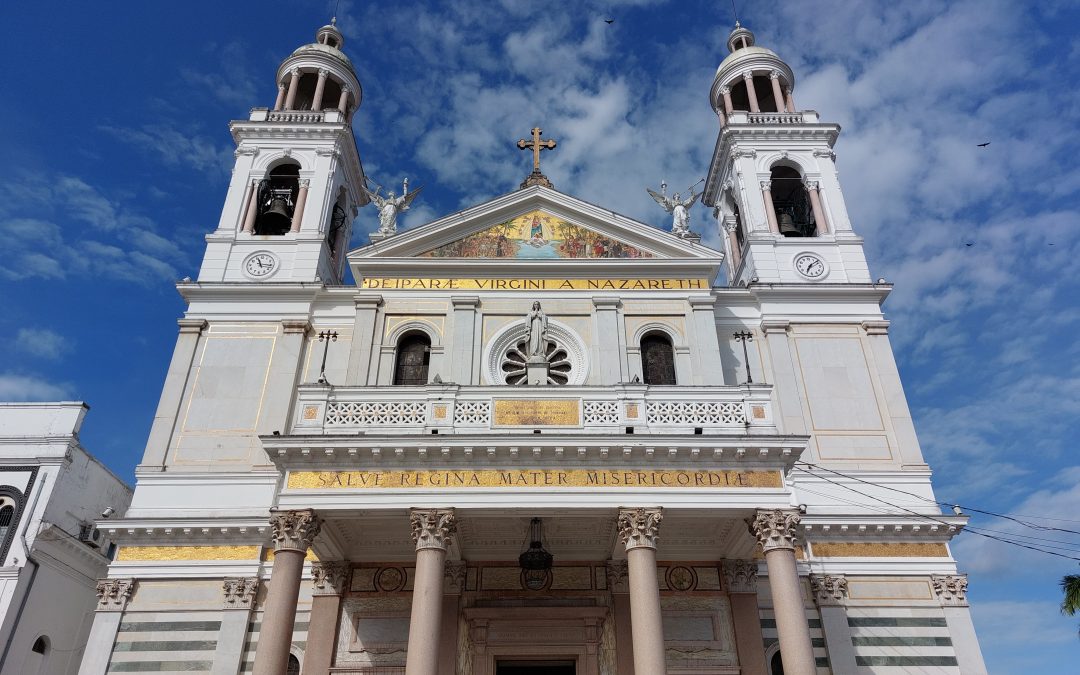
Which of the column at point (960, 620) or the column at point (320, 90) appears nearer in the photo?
the column at point (960, 620)

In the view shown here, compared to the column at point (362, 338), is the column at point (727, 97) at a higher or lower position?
higher

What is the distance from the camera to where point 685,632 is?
1761 cm

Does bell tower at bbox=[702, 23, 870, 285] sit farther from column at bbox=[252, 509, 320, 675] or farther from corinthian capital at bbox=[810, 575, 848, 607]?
column at bbox=[252, 509, 320, 675]

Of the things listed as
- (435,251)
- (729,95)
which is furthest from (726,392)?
(729,95)

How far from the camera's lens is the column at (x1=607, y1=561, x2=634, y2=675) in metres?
17.2

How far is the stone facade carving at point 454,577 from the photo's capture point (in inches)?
699

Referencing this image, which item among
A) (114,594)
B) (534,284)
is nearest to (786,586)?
(534,284)

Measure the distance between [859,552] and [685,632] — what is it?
4732 mm

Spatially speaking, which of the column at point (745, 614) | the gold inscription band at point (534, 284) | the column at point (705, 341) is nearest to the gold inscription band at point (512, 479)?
the column at point (745, 614)

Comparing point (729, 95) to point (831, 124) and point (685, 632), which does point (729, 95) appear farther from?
point (685, 632)

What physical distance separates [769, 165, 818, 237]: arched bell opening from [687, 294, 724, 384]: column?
5.69 metres

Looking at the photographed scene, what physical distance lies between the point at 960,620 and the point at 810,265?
10305mm

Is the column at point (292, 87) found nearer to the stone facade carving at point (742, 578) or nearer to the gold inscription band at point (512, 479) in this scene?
the gold inscription band at point (512, 479)

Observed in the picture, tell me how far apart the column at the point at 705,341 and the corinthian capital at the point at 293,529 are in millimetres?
9888
